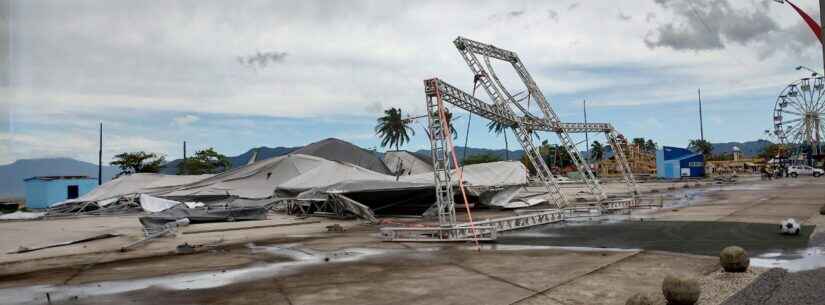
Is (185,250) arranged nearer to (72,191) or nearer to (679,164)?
(72,191)

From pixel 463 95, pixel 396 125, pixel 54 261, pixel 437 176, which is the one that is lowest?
pixel 54 261

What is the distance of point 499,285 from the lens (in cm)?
1129

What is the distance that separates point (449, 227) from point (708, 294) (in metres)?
9.67

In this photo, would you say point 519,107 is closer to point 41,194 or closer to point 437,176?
point 437,176

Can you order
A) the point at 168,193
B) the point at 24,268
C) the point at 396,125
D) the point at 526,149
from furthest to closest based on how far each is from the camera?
the point at 396,125 → the point at 168,193 → the point at 526,149 → the point at 24,268

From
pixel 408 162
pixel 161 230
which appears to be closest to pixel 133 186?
pixel 408 162

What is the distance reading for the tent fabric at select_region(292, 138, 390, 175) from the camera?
167 ft

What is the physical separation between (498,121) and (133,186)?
36526 millimetres

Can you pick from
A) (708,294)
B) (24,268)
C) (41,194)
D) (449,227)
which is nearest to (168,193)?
(41,194)

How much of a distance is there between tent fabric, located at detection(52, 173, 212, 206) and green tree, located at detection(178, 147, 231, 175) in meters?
33.6

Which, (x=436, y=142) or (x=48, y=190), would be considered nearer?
(x=436, y=142)

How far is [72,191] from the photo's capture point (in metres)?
58.2

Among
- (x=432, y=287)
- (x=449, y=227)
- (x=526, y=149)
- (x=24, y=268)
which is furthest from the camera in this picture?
(x=526, y=149)

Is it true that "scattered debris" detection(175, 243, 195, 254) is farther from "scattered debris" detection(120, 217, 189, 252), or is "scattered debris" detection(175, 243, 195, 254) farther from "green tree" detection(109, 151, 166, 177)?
"green tree" detection(109, 151, 166, 177)
